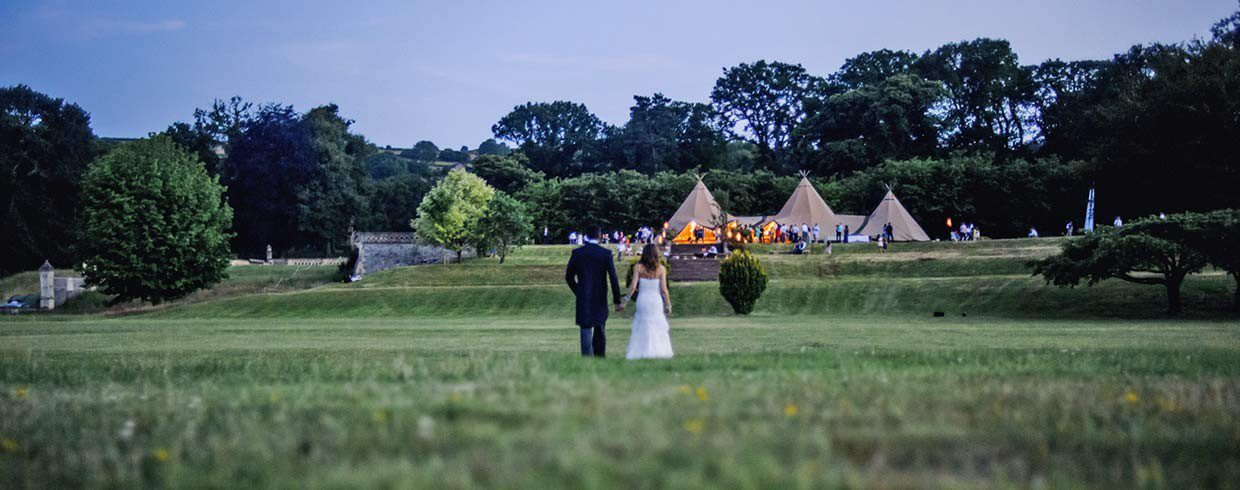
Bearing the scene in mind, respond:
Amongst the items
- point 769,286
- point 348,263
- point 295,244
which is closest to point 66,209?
point 295,244

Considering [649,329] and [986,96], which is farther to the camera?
[986,96]

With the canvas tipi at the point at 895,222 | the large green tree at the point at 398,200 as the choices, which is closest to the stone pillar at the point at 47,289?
the large green tree at the point at 398,200

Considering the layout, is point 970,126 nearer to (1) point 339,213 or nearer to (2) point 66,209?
(1) point 339,213

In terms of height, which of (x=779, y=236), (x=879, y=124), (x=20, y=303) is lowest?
(x=20, y=303)

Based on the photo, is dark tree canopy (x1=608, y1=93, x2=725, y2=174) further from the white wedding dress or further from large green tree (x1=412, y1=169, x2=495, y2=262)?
the white wedding dress

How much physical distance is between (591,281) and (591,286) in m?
0.07

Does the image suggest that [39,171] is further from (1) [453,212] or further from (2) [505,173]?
(2) [505,173]

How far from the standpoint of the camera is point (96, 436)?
23.4 feet

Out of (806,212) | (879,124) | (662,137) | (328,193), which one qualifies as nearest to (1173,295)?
(806,212)

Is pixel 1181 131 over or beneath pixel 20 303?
over

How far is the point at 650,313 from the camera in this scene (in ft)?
53.7

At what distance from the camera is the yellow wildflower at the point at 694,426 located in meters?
6.32

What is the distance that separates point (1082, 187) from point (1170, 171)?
2373 cm

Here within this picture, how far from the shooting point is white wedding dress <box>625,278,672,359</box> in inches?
634
